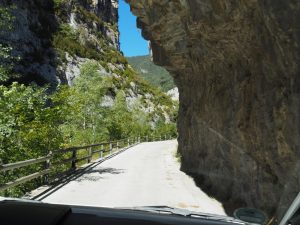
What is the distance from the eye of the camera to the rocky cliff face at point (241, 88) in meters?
6.98

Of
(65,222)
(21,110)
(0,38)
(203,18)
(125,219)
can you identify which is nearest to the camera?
(65,222)

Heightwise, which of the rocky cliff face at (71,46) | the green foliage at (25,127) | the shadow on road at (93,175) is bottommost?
the shadow on road at (93,175)

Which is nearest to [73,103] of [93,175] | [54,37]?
[93,175]

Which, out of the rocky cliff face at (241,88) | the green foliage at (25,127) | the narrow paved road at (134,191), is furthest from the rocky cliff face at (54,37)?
the rocky cliff face at (241,88)

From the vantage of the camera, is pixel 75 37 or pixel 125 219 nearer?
pixel 125 219

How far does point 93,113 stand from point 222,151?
2198cm

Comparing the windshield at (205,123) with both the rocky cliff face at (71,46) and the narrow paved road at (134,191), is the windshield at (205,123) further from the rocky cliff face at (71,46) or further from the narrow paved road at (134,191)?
the rocky cliff face at (71,46)

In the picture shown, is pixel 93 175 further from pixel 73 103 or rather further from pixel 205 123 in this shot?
pixel 205 123

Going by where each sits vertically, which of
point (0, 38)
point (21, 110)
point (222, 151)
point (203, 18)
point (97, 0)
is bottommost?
point (222, 151)

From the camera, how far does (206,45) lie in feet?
36.8

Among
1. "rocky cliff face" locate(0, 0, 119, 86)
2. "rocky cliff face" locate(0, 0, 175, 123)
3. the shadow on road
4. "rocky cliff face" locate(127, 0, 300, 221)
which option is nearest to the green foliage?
the shadow on road

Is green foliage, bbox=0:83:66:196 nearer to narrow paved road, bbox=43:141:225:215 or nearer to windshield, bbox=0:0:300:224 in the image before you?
windshield, bbox=0:0:300:224

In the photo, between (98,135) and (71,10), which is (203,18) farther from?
(71,10)

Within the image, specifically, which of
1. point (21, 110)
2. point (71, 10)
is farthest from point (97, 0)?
point (21, 110)
